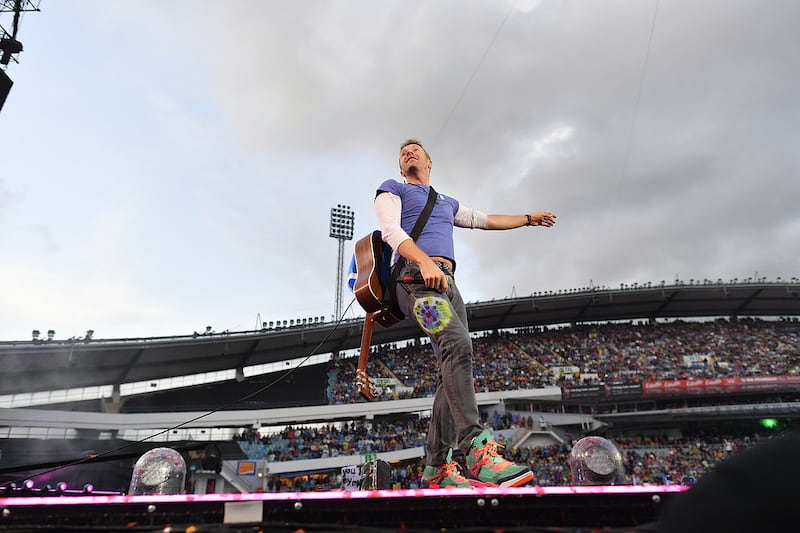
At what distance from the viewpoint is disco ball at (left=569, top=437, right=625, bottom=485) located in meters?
2.26

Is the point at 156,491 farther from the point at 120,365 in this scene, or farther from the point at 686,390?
the point at 686,390

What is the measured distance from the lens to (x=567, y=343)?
30109 mm

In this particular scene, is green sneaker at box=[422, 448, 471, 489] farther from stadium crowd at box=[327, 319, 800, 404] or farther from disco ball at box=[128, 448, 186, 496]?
stadium crowd at box=[327, 319, 800, 404]

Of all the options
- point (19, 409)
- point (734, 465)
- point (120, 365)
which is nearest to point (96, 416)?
point (19, 409)

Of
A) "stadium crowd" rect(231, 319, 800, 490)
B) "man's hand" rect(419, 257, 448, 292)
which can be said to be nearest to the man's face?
"man's hand" rect(419, 257, 448, 292)

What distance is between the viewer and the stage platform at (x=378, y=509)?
1.23 m

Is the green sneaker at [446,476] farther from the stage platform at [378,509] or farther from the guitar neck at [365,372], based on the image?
the stage platform at [378,509]

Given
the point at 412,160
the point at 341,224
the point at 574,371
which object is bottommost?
the point at 412,160

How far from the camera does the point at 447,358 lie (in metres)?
2.39

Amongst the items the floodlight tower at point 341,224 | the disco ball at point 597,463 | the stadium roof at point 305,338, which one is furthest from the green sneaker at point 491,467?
the floodlight tower at point 341,224

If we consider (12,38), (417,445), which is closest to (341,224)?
(417,445)

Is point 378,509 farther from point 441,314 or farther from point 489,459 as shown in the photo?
point 441,314

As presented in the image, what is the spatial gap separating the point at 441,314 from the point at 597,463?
101cm

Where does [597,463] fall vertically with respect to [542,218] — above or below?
below
